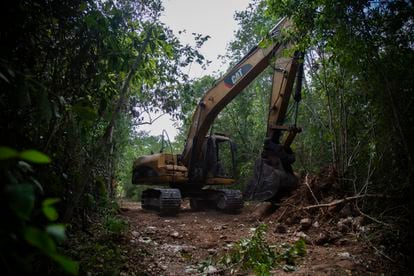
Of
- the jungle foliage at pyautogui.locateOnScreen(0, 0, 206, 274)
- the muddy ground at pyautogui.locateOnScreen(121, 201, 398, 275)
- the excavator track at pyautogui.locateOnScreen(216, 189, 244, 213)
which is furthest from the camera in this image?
the excavator track at pyautogui.locateOnScreen(216, 189, 244, 213)

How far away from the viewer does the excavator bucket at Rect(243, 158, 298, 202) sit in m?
5.70

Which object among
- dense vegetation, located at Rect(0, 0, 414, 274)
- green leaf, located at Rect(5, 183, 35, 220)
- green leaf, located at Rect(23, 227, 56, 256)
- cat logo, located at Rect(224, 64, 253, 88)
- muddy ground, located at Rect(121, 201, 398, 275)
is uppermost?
cat logo, located at Rect(224, 64, 253, 88)

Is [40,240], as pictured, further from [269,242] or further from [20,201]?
[269,242]

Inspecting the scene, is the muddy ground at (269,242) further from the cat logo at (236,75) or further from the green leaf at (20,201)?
the cat logo at (236,75)

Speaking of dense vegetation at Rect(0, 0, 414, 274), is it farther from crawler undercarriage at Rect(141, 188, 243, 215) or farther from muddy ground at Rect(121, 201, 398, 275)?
crawler undercarriage at Rect(141, 188, 243, 215)

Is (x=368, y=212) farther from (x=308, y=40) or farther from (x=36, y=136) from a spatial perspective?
(x=36, y=136)

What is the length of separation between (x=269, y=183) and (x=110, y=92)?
3.43m

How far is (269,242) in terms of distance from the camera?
4305 mm

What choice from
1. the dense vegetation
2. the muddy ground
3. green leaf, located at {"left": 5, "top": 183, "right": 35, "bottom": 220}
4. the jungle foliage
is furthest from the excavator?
green leaf, located at {"left": 5, "top": 183, "right": 35, "bottom": 220}

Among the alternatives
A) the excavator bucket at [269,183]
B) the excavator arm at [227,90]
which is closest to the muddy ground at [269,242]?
the excavator bucket at [269,183]

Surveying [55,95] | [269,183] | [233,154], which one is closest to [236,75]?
[233,154]

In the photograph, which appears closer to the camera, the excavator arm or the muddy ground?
the muddy ground

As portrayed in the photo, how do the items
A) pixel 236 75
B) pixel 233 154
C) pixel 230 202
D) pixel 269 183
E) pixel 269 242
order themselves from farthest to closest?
pixel 233 154 → pixel 230 202 → pixel 236 75 → pixel 269 183 → pixel 269 242

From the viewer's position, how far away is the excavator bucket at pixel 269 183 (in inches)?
225
